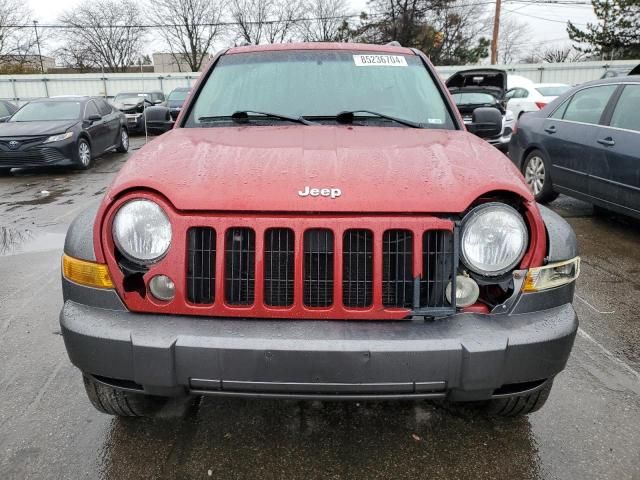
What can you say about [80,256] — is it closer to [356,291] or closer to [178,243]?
[178,243]

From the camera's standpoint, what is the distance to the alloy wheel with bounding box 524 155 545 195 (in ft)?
21.9

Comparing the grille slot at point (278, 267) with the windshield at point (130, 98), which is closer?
the grille slot at point (278, 267)

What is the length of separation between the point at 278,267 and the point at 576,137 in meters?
5.20

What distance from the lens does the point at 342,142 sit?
2418 mm

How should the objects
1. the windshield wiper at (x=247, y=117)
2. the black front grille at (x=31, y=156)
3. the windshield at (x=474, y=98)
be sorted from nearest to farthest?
the windshield wiper at (x=247, y=117)
the black front grille at (x=31, y=156)
the windshield at (x=474, y=98)

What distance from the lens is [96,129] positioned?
38.0ft

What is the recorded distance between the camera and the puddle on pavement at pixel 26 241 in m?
Answer: 5.45

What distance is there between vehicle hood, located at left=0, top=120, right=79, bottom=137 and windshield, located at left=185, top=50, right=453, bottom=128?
27.6ft

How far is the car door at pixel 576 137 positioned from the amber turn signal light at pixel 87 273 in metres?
5.26

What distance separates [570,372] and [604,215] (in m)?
4.27

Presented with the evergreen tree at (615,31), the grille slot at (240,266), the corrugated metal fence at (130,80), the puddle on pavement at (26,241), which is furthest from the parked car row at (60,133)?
the evergreen tree at (615,31)

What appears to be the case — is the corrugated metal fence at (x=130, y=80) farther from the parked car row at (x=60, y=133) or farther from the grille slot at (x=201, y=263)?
the grille slot at (x=201, y=263)

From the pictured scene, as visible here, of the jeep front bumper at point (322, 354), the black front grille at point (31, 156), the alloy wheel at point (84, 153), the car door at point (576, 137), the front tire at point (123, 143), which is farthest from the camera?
the front tire at point (123, 143)

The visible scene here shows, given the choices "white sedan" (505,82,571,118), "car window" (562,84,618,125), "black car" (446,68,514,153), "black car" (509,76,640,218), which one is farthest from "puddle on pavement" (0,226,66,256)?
"white sedan" (505,82,571,118)
